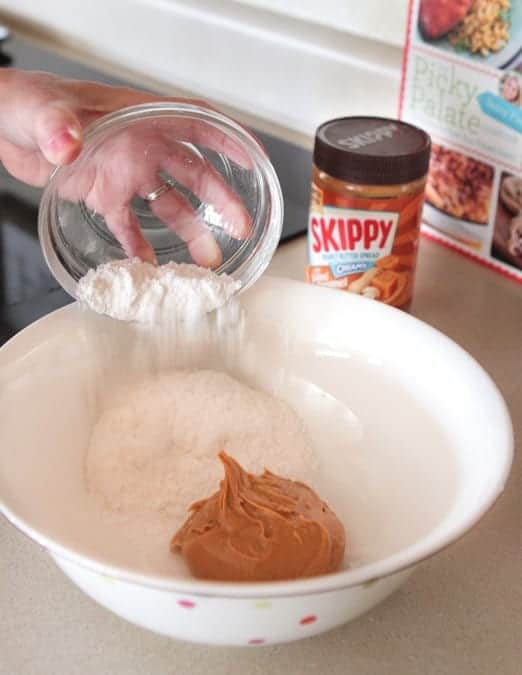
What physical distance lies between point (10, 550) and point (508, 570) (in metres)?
0.34

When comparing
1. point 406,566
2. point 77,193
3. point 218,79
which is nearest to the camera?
point 406,566

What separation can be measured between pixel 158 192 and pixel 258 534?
0.34m

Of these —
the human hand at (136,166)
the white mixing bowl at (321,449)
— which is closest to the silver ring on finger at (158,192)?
the human hand at (136,166)

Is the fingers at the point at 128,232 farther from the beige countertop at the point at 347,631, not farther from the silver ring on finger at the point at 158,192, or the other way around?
the beige countertop at the point at 347,631

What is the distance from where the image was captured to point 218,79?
1.29 m

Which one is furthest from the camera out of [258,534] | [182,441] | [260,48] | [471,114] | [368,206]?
[260,48]

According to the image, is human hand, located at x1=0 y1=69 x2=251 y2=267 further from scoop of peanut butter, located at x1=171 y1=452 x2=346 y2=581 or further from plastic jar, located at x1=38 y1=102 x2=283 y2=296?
scoop of peanut butter, located at x1=171 y1=452 x2=346 y2=581

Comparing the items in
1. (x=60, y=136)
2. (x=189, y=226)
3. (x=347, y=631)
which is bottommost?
(x=347, y=631)

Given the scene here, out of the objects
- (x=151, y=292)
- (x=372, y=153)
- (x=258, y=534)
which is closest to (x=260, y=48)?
(x=372, y=153)

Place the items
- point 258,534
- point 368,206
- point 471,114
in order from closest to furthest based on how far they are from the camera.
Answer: point 258,534
point 368,206
point 471,114

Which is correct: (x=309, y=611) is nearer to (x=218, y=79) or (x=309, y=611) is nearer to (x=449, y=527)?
(x=449, y=527)

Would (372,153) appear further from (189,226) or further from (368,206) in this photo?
(189,226)

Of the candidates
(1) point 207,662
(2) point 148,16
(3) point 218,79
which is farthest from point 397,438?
(2) point 148,16

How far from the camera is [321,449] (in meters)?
0.70
